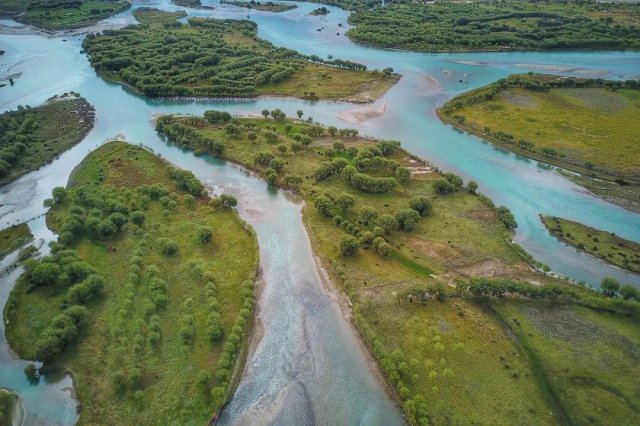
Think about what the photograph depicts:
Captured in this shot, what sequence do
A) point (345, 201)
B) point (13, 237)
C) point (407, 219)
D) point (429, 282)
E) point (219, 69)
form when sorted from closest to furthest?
point (429, 282)
point (13, 237)
point (407, 219)
point (345, 201)
point (219, 69)

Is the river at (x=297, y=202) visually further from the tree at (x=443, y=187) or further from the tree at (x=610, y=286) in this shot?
the tree at (x=443, y=187)

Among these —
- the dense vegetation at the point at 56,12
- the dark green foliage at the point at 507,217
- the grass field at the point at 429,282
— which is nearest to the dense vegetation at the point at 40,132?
the grass field at the point at 429,282

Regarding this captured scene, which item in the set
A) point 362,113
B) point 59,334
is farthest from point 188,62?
point 59,334

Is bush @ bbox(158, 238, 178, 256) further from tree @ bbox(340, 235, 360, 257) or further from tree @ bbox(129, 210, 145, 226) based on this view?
tree @ bbox(340, 235, 360, 257)

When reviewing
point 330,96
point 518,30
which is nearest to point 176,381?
point 330,96

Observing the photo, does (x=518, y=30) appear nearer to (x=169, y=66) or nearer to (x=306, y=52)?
(x=306, y=52)

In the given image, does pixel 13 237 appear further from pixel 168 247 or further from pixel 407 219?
pixel 407 219

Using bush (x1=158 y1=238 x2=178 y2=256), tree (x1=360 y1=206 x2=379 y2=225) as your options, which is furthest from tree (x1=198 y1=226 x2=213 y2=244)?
tree (x1=360 y1=206 x2=379 y2=225)
